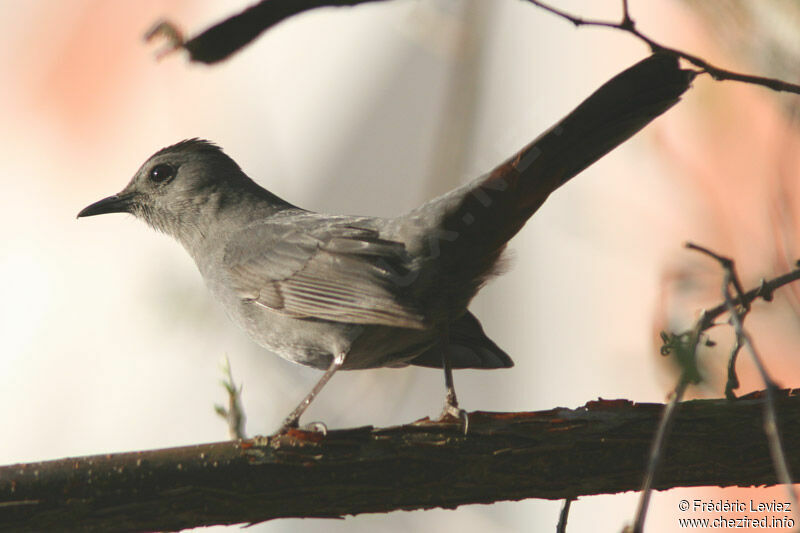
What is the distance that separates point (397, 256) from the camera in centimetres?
389

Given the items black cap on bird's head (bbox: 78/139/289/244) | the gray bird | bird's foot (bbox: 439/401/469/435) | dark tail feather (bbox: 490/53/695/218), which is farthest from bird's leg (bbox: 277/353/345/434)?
black cap on bird's head (bbox: 78/139/289/244)

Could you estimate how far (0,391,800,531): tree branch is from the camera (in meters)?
2.91

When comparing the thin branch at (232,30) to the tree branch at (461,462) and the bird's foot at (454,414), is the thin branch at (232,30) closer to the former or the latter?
the tree branch at (461,462)

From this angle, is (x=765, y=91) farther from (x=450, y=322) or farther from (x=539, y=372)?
(x=539, y=372)

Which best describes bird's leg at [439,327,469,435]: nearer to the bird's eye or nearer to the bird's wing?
the bird's wing

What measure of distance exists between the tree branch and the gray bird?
55cm

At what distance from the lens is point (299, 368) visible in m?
5.16

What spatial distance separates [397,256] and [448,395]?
0.66 m

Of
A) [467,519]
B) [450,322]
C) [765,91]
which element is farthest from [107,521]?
[467,519]

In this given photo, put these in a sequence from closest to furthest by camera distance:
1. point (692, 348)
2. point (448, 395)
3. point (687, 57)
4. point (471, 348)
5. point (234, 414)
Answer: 1. point (692, 348)
2. point (687, 57)
3. point (234, 414)
4. point (448, 395)
5. point (471, 348)

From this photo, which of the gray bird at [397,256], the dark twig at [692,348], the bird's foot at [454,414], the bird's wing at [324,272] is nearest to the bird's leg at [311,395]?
the gray bird at [397,256]

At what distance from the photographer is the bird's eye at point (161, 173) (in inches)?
207

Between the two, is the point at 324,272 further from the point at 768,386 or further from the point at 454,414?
the point at 768,386

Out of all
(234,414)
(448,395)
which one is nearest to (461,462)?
(448,395)
